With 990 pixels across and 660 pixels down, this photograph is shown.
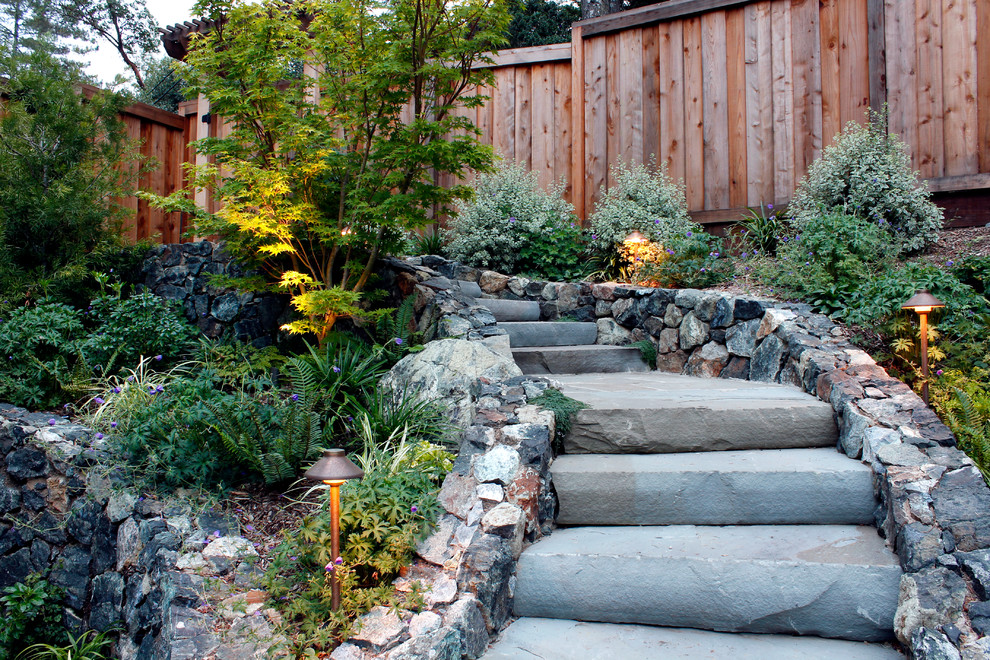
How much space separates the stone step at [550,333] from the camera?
4797 mm

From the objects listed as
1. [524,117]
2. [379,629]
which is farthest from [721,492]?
[524,117]

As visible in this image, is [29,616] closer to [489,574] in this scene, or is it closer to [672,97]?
[489,574]

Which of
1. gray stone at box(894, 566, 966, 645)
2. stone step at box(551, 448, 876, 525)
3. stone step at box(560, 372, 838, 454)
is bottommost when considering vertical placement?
gray stone at box(894, 566, 966, 645)

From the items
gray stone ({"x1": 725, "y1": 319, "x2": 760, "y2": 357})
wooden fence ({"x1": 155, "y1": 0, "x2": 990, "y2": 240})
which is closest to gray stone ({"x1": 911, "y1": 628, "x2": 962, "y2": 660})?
gray stone ({"x1": 725, "y1": 319, "x2": 760, "y2": 357})

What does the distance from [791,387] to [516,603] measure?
Answer: 218 centimetres

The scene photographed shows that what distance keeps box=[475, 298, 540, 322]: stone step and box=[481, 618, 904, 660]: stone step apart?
10.5ft

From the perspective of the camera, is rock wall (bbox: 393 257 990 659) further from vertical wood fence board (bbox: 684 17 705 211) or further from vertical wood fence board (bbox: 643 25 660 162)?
vertical wood fence board (bbox: 643 25 660 162)

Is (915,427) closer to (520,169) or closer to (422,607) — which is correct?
(422,607)

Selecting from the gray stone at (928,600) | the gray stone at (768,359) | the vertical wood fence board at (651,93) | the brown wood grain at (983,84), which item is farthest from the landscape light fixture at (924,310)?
the vertical wood fence board at (651,93)

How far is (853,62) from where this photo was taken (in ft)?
18.8

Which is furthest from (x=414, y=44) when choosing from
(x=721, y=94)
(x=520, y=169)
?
(x=721, y=94)

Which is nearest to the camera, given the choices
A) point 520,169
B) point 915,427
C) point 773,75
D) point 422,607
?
point 422,607

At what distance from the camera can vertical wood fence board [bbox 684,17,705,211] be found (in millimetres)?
6277

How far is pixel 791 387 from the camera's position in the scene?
142 inches
